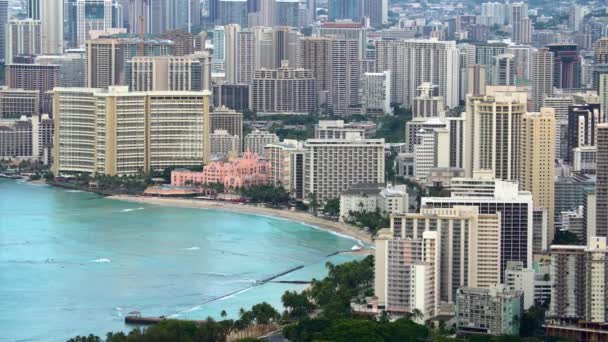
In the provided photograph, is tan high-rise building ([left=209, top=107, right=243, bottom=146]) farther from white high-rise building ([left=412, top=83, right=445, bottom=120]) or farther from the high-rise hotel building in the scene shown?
the high-rise hotel building

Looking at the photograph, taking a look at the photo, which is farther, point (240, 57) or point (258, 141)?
point (240, 57)

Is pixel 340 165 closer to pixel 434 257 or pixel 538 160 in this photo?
pixel 538 160

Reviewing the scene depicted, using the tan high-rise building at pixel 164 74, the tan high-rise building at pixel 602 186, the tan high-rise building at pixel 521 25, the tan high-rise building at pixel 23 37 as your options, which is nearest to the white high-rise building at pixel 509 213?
the tan high-rise building at pixel 602 186

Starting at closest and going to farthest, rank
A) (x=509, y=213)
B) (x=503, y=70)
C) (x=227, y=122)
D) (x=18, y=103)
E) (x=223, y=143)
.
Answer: (x=509, y=213) → (x=223, y=143) → (x=227, y=122) → (x=18, y=103) → (x=503, y=70)

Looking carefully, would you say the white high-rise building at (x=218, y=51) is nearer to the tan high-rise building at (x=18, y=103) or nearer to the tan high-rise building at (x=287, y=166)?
the tan high-rise building at (x=18, y=103)

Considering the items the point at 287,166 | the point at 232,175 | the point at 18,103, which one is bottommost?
the point at 232,175

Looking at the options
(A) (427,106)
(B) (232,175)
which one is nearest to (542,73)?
(A) (427,106)
